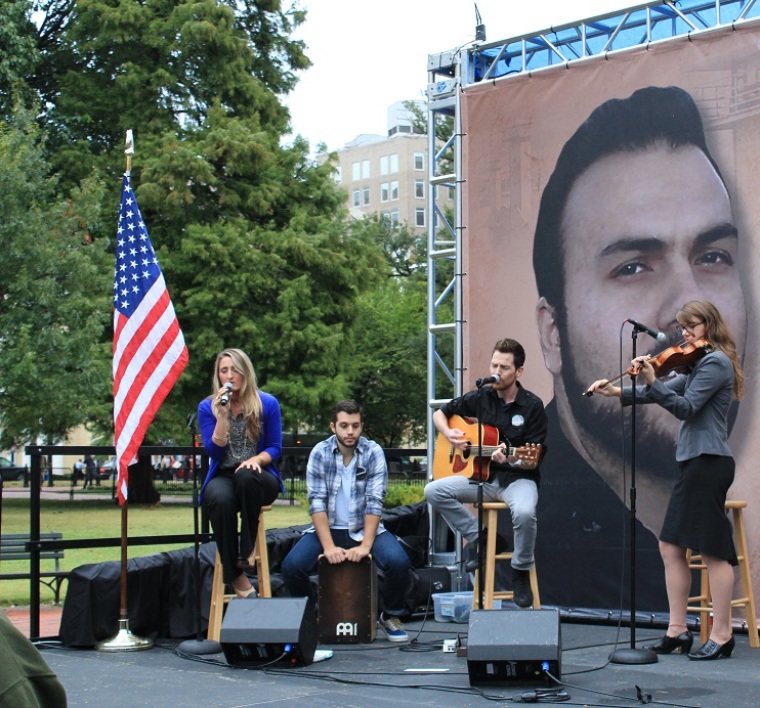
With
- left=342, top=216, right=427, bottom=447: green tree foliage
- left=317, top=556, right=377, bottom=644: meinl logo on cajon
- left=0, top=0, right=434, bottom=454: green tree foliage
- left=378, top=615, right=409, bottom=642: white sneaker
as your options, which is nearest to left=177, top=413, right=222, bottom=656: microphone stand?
left=317, top=556, right=377, bottom=644: meinl logo on cajon

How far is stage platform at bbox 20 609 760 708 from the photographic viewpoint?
5.09m

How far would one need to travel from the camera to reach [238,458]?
666 cm

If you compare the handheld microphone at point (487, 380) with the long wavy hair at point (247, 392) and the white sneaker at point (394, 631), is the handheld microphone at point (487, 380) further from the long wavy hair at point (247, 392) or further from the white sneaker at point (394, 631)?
the white sneaker at point (394, 631)

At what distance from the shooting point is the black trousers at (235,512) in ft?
21.3

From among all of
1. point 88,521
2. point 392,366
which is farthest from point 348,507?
point 392,366

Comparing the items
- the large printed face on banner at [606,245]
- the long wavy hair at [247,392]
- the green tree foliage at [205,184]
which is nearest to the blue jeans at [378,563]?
the long wavy hair at [247,392]

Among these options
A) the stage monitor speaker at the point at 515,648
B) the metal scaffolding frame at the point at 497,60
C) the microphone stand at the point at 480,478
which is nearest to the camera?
the stage monitor speaker at the point at 515,648

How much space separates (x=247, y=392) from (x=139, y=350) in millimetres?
865

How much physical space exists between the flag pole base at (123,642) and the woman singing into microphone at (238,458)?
0.63 metres

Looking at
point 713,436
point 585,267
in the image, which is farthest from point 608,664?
point 585,267

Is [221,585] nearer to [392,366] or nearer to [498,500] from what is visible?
[498,500]

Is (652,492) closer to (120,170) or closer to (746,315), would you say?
(746,315)

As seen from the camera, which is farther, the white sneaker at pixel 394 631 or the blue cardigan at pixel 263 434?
the white sneaker at pixel 394 631

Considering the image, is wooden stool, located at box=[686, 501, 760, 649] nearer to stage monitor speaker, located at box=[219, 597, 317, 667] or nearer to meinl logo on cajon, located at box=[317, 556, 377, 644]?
meinl logo on cajon, located at box=[317, 556, 377, 644]
